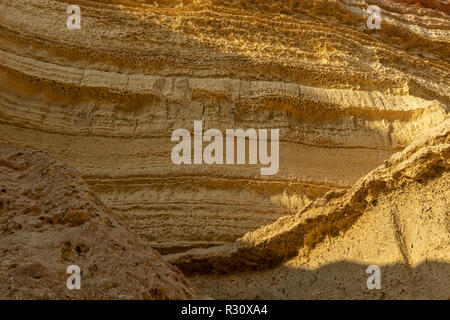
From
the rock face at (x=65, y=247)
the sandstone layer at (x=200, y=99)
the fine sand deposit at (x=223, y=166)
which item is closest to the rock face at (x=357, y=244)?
the fine sand deposit at (x=223, y=166)

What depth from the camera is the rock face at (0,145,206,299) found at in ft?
9.32

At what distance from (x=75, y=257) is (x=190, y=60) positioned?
5.51 meters

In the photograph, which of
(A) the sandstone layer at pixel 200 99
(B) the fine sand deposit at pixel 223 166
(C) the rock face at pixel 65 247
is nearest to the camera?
(C) the rock face at pixel 65 247

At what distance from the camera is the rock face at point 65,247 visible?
284cm

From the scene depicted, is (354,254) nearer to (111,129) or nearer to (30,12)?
(111,129)

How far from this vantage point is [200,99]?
7500 millimetres

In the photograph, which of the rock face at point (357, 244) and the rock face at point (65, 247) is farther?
the rock face at point (357, 244)

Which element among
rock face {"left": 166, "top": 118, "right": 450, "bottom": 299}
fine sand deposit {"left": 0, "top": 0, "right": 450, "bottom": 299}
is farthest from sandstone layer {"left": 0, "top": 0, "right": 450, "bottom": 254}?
rock face {"left": 166, "top": 118, "right": 450, "bottom": 299}

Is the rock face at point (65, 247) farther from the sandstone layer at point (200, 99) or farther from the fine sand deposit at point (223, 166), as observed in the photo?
the sandstone layer at point (200, 99)

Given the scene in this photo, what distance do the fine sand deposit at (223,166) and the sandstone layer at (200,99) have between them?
0.09 feet

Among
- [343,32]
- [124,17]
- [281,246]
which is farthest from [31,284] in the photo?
[343,32]

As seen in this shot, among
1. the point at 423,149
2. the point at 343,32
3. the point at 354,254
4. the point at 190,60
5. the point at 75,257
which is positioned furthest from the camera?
the point at 343,32

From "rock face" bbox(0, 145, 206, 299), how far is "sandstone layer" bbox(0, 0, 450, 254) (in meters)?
2.31

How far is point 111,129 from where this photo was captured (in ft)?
23.2
